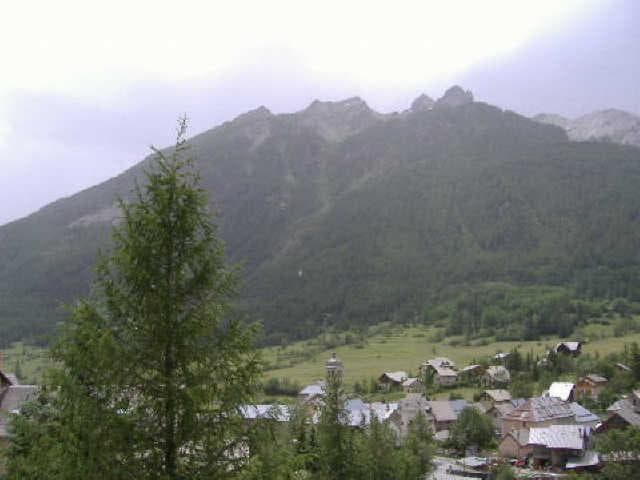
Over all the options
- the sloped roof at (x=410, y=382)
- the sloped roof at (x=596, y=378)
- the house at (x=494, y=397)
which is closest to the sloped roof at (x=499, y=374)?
the house at (x=494, y=397)

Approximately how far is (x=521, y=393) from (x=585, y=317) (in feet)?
227

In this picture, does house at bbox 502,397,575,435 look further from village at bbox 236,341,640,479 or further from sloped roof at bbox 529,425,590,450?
sloped roof at bbox 529,425,590,450

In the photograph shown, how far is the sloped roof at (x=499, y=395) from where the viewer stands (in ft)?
288

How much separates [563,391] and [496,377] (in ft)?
62.0

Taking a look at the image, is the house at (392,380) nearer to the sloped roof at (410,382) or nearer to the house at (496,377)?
the sloped roof at (410,382)

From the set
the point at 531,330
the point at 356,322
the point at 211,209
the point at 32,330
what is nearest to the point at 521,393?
the point at 531,330

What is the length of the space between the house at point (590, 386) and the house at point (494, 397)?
29.9ft

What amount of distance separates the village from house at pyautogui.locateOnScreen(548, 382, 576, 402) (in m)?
0.12

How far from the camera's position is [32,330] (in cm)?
17625

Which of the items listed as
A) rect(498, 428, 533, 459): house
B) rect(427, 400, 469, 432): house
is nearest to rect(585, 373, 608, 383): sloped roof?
rect(427, 400, 469, 432): house

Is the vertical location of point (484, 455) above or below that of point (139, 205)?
below

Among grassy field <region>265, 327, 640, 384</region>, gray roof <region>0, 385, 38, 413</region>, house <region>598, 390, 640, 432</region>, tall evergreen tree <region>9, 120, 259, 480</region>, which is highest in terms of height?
tall evergreen tree <region>9, 120, 259, 480</region>

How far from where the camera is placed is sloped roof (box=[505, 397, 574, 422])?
233 ft

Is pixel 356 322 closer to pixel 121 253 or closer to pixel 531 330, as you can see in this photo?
pixel 531 330
